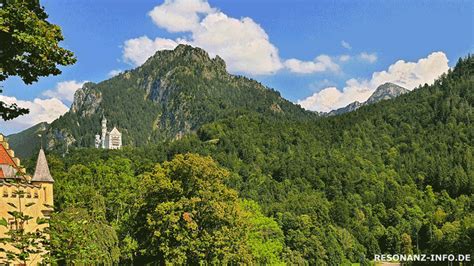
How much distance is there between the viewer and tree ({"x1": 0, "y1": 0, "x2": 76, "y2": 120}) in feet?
33.0

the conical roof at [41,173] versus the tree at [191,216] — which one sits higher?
the conical roof at [41,173]

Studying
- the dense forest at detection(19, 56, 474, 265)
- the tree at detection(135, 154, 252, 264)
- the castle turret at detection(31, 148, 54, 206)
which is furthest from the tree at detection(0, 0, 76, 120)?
the tree at detection(135, 154, 252, 264)

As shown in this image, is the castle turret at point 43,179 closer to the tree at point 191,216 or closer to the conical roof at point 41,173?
the conical roof at point 41,173

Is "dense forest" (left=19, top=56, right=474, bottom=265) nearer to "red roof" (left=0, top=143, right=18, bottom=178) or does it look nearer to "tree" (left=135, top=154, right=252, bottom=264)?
"tree" (left=135, top=154, right=252, bottom=264)

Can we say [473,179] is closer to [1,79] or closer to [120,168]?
[120,168]

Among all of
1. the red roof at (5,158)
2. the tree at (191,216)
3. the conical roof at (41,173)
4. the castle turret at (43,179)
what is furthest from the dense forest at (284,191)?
the red roof at (5,158)

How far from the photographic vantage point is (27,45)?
1038 centimetres

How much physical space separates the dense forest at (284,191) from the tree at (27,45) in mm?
2780

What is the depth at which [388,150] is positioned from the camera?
158125mm

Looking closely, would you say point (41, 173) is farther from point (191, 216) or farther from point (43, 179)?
point (191, 216)

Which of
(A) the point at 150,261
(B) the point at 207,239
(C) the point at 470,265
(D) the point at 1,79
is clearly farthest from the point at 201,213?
(C) the point at 470,265

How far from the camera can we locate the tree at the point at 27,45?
10055 mm

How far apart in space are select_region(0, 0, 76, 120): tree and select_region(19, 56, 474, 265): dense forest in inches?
109

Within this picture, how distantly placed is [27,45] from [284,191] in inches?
4138
